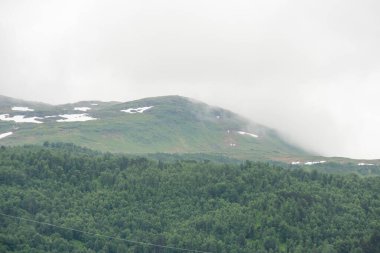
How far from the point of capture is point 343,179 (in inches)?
7151

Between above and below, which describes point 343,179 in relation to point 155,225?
above

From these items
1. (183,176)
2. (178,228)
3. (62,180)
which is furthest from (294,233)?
(62,180)

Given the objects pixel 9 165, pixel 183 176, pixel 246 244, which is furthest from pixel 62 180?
pixel 246 244

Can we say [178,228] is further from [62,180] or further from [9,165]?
[9,165]

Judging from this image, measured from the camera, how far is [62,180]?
170m

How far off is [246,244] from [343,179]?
49.9 metres

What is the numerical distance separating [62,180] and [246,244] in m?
51.9

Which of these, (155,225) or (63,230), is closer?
(63,230)

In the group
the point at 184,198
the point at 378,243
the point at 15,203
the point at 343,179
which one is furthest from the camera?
the point at 343,179

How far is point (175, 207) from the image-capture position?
16075 centimetres

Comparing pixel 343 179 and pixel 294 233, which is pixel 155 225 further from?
pixel 343 179

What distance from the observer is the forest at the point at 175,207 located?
5438 inches

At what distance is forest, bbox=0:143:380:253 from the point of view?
13812 centimetres

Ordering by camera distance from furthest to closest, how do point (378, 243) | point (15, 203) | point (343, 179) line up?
point (343, 179), point (15, 203), point (378, 243)
